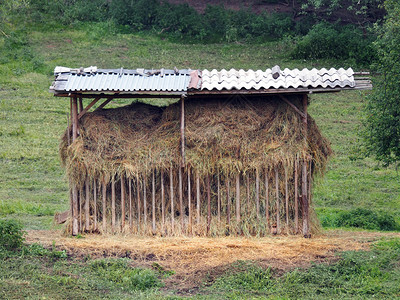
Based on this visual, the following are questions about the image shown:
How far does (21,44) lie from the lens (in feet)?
89.8

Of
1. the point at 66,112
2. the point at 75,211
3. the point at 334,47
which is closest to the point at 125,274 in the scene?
the point at 75,211

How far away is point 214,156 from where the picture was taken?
12.2m

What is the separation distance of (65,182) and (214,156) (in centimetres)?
703

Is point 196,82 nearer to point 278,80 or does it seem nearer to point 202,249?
point 278,80

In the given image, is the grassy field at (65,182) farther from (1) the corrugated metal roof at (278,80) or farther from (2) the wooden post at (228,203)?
(1) the corrugated metal roof at (278,80)

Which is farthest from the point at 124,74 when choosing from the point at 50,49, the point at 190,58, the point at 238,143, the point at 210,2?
the point at 210,2

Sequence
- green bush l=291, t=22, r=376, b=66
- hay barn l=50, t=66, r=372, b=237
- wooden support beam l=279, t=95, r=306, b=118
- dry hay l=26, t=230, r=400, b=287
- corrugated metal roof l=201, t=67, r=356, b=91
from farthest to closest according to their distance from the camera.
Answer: green bush l=291, t=22, r=376, b=66, wooden support beam l=279, t=95, r=306, b=118, hay barn l=50, t=66, r=372, b=237, corrugated metal roof l=201, t=67, r=356, b=91, dry hay l=26, t=230, r=400, b=287

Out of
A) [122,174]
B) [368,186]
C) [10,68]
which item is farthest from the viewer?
[10,68]

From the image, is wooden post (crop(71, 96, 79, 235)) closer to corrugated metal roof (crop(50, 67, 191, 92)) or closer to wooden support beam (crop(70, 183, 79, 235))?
wooden support beam (crop(70, 183, 79, 235))

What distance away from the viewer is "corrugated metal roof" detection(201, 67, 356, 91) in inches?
468

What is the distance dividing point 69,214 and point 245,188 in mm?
3702

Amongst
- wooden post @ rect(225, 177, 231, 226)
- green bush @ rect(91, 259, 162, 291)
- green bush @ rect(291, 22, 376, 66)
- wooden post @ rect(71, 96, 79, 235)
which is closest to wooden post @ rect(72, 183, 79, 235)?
wooden post @ rect(71, 96, 79, 235)

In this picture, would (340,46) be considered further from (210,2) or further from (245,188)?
(245,188)

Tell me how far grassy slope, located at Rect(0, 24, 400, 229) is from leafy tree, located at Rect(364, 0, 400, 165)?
4.62 ft
